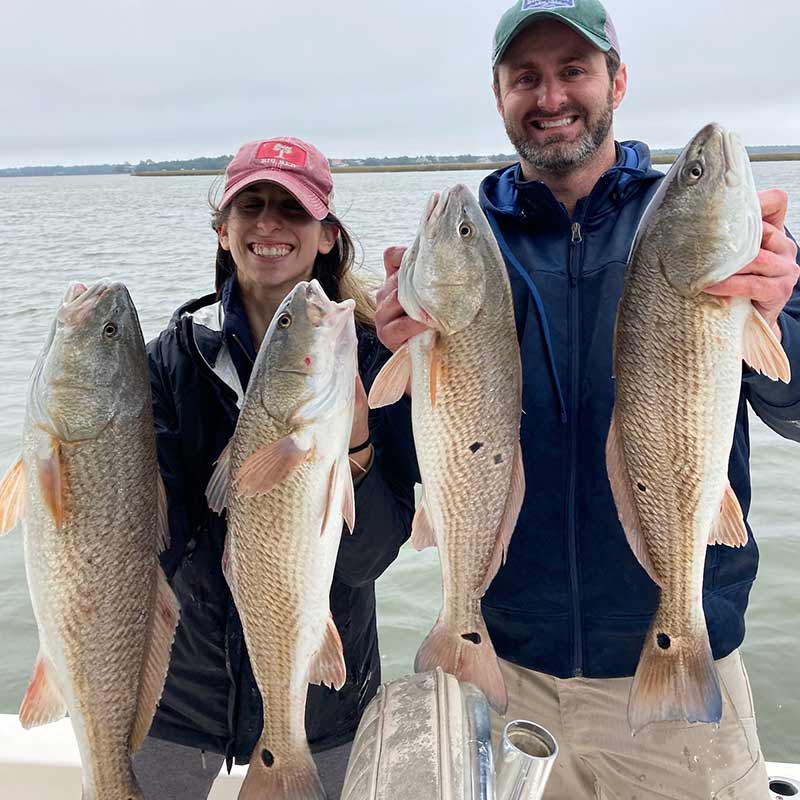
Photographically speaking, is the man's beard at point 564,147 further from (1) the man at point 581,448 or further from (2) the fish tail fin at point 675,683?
(2) the fish tail fin at point 675,683

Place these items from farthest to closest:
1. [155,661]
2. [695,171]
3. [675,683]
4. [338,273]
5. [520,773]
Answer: [338,273] < [155,661] < [675,683] < [695,171] < [520,773]

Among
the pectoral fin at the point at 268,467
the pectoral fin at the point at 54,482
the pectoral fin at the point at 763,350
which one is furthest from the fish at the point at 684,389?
the pectoral fin at the point at 54,482

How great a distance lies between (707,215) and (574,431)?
0.82 m

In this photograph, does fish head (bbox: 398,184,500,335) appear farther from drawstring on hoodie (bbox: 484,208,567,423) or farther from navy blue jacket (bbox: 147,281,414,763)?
navy blue jacket (bbox: 147,281,414,763)

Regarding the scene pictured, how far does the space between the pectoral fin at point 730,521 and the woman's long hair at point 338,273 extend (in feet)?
4.96

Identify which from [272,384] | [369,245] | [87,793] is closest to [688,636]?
[272,384]

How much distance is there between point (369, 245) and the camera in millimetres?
20250

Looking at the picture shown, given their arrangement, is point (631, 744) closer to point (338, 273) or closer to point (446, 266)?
point (446, 266)

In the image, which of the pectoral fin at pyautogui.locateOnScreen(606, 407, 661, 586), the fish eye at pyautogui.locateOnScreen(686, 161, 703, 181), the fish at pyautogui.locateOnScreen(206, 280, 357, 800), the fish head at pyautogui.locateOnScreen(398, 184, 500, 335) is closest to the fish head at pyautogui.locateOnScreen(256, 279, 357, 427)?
the fish at pyautogui.locateOnScreen(206, 280, 357, 800)

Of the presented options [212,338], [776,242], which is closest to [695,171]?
[776,242]

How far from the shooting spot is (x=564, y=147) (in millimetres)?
2639

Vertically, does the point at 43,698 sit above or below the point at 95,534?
below

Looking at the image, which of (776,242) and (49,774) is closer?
(776,242)

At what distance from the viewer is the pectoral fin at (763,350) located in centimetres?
197
